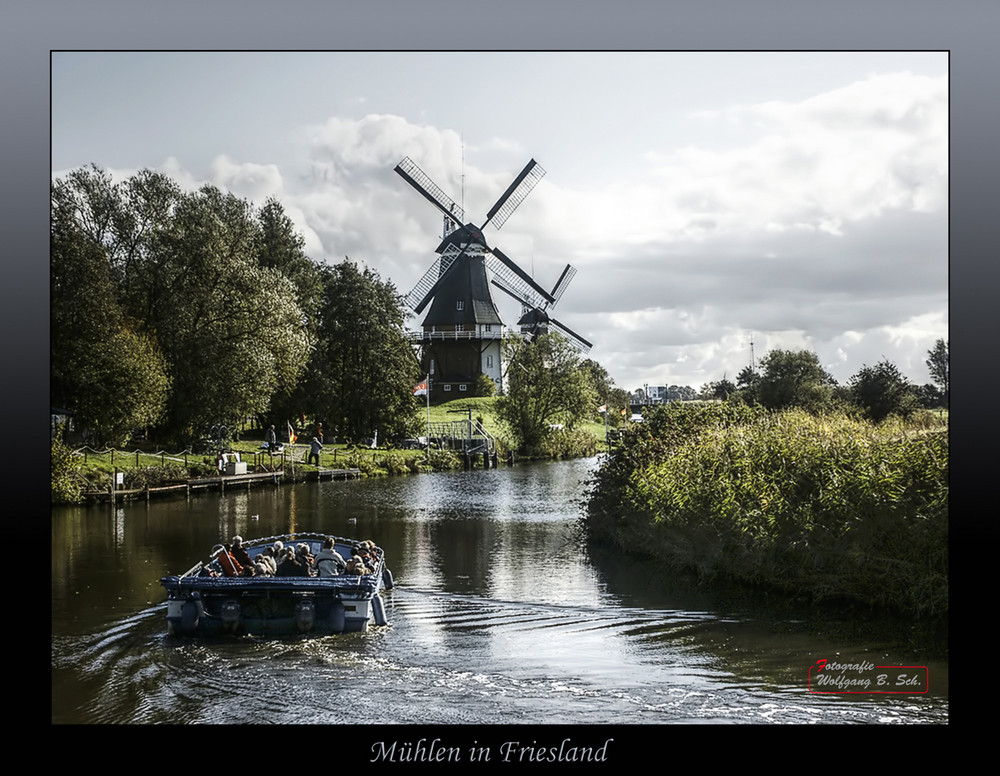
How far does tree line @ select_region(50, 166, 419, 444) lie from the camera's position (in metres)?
7.42

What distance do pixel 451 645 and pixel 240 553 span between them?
2206mm

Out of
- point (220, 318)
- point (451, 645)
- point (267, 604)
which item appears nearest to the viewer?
point (451, 645)

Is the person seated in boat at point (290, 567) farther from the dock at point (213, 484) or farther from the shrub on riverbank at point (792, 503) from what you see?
the shrub on riverbank at point (792, 503)

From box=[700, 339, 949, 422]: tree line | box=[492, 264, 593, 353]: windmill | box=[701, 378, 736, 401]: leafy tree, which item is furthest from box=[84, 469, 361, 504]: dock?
box=[700, 339, 949, 422]: tree line

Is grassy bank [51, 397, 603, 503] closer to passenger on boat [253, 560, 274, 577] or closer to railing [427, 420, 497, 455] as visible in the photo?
railing [427, 420, 497, 455]

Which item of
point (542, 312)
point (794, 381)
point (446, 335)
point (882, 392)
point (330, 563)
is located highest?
point (542, 312)

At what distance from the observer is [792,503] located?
7.43 m

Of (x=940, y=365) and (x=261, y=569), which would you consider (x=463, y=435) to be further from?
(x=940, y=365)

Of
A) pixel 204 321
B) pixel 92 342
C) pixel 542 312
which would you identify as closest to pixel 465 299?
pixel 542 312

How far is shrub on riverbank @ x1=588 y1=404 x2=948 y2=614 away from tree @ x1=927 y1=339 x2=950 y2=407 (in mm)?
439

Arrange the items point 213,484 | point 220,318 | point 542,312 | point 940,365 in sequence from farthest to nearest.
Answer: point 220,318
point 542,312
point 213,484
point 940,365
